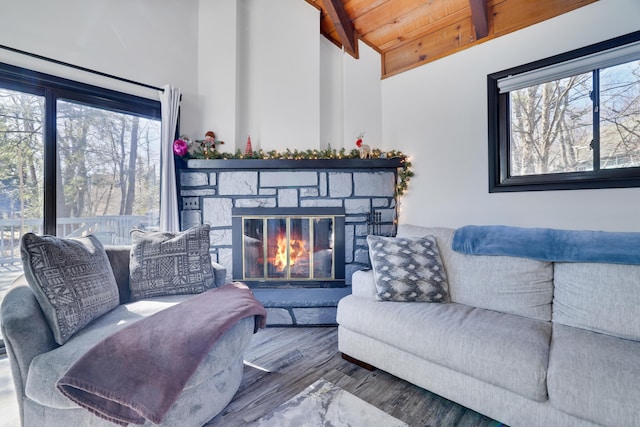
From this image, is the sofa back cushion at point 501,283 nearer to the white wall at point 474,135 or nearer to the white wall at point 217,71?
the white wall at point 474,135

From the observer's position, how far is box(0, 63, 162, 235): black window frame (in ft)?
6.69

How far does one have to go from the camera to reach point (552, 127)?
2.39 meters

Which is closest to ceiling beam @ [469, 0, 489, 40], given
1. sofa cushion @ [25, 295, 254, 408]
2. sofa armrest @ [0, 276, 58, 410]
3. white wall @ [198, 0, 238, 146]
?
white wall @ [198, 0, 238, 146]

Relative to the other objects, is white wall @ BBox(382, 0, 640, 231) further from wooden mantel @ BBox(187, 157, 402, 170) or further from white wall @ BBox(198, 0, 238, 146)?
white wall @ BBox(198, 0, 238, 146)

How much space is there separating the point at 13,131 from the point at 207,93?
156 cm

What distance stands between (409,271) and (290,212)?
135cm

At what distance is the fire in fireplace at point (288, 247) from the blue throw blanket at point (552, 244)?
4.02 feet

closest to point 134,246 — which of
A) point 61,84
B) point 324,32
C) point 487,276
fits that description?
point 61,84

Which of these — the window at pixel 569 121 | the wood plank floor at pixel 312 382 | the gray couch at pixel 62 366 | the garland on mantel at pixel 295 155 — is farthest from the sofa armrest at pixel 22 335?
the window at pixel 569 121

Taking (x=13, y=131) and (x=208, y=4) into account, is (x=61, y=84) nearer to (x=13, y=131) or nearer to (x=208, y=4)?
(x=13, y=131)

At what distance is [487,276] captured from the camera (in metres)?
1.81

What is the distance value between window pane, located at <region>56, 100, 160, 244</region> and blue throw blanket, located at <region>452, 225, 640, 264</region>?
110 inches

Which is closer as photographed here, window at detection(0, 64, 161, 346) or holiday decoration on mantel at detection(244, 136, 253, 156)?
window at detection(0, 64, 161, 346)

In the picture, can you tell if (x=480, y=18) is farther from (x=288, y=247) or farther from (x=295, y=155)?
(x=288, y=247)
